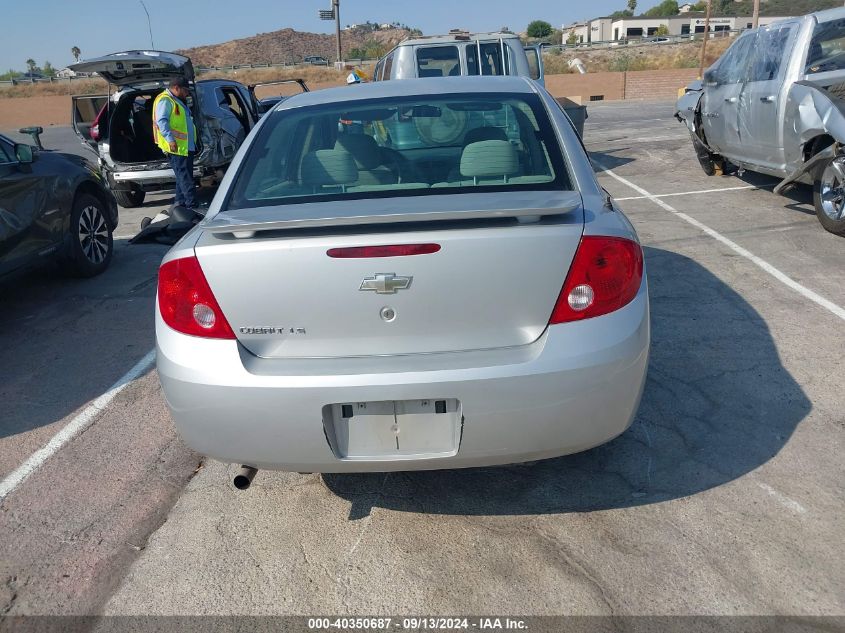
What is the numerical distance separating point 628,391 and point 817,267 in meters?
4.05

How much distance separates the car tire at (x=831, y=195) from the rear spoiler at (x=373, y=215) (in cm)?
475

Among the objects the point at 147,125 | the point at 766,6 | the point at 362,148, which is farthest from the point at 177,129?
the point at 766,6

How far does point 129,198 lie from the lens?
10.6 metres

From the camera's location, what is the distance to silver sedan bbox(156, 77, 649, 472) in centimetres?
242

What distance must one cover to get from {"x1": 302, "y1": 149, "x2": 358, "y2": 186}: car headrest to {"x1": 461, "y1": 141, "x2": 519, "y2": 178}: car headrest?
49 centimetres

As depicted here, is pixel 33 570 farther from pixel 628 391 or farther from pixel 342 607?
pixel 628 391

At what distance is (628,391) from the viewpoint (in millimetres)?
2578

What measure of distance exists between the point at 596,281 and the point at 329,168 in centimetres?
132

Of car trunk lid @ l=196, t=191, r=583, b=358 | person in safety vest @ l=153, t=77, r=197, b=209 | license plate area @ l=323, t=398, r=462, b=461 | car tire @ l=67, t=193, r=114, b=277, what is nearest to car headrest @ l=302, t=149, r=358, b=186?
car trunk lid @ l=196, t=191, r=583, b=358

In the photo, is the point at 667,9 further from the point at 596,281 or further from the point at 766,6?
the point at 596,281

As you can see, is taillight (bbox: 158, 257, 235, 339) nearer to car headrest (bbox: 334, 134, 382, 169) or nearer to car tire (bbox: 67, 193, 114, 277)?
car headrest (bbox: 334, 134, 382, 169)

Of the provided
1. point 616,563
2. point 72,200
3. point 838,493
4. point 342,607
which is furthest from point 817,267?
point 72,200

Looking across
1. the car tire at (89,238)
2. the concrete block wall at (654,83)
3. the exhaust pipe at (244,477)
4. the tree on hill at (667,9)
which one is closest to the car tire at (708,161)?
the car tire at (89,238)

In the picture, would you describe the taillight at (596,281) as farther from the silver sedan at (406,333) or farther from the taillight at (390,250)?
the taillight at (390,250)
